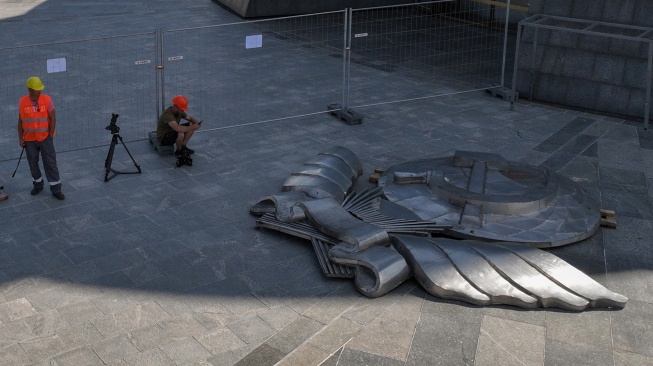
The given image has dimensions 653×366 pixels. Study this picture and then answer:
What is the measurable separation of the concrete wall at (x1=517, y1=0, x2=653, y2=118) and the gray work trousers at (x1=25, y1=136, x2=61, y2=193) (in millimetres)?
9813

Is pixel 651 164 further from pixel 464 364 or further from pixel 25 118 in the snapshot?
pixel 25 118

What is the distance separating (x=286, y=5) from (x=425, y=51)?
5648 mm

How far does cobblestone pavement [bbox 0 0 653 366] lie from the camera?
325 inches

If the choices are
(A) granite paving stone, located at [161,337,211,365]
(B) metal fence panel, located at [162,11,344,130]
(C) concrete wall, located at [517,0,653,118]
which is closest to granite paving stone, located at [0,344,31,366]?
(A) granite paving stone, located at [161,337,211,365]

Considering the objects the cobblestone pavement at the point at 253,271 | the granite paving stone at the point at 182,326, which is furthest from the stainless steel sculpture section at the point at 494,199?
the granite paving stone at the point at 182,326

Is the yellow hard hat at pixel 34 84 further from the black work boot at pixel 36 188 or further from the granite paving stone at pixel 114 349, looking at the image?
the granite paving stone at pixel 114 349

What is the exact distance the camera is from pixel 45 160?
11641 millimetres

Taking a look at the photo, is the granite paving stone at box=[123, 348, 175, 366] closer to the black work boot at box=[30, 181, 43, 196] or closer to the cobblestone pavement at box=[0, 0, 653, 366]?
the cobblestone pavement at box=[0, 0, 653, 366]

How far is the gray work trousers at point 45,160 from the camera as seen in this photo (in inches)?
457

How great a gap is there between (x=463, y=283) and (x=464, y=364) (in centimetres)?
132

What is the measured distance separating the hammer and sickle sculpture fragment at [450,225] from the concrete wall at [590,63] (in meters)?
5.00

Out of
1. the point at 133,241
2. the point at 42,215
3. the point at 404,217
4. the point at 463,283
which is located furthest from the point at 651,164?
the point at 42,215

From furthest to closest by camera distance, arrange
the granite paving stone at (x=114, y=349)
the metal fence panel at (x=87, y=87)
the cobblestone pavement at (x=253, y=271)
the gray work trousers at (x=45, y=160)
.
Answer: the metal fence panel at (x=87, y=87), the gray work trousers at (x=45, y=160), the cobblestone pavement at (x=253, y=271), the granite paving stone at (x=114, y=349)

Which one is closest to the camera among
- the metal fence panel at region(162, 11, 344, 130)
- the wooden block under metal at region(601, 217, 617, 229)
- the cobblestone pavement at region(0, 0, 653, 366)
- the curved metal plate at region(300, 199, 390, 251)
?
the cobblestone pavement at region(0, 0, 653, 366)
